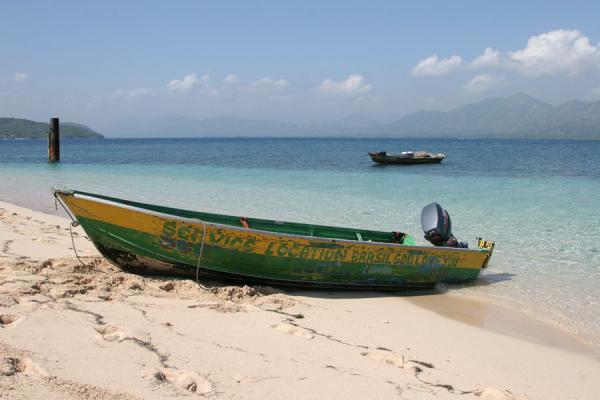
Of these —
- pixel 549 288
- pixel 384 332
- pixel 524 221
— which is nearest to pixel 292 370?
pixel 384 332

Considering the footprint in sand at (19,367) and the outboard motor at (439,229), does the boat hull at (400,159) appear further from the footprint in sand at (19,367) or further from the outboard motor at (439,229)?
the footprint in sand at (19,367)

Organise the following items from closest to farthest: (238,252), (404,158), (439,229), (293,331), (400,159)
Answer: (293,331) < (238,252) < (439,229) < (400,159) < (404,158)

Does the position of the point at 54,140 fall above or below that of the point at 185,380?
above

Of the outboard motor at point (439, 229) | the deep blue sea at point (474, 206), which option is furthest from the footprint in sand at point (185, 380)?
the outboard motor at point (439, 229)

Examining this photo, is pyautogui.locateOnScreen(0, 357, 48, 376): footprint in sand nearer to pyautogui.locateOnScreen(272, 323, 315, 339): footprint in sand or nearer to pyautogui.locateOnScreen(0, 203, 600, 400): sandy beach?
pyautogui.locateOnScreen(0, 203, 600, 400): sandy beach

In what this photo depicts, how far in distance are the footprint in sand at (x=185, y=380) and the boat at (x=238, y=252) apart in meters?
Answer: 2.59

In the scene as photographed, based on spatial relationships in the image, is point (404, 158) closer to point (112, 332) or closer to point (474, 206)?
point (474, 206)

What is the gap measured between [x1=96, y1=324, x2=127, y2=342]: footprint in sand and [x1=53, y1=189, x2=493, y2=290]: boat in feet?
5.95

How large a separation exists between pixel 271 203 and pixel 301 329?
10749mm

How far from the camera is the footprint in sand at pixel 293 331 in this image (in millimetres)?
4828

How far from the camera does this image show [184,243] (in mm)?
6156

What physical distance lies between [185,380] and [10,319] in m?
1.83

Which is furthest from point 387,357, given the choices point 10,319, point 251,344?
point 10,319

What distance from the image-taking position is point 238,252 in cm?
634
